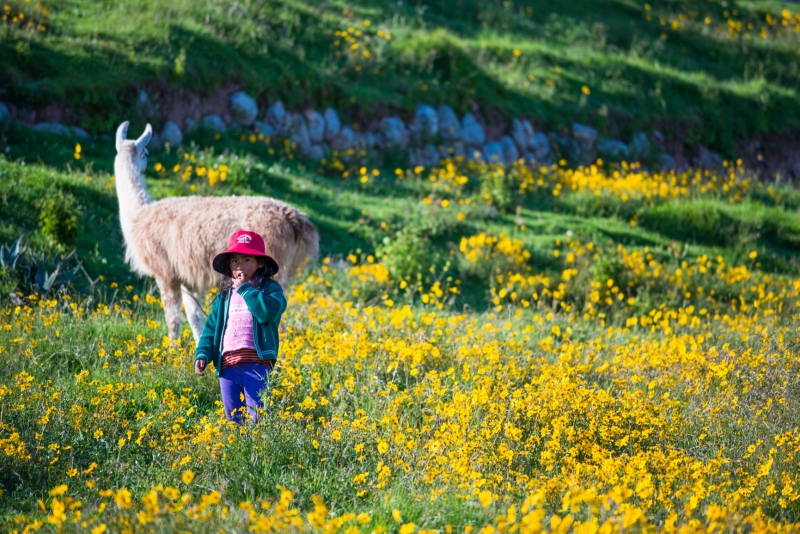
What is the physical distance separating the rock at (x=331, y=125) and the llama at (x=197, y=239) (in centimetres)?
730

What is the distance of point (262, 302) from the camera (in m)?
4.85

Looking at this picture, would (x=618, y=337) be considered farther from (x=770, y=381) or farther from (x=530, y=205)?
(x=530, y=205)

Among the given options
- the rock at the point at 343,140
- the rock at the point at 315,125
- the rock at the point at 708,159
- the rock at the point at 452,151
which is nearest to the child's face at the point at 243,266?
the rock at the point at 315,125

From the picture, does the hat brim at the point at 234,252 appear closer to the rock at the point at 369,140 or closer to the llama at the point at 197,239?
the llama at the point at 197,239

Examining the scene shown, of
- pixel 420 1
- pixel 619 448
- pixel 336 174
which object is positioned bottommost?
pixel 336 174

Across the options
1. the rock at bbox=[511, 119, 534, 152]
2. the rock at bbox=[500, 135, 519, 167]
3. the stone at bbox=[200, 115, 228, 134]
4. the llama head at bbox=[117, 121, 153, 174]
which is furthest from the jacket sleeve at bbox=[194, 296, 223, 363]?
Answer: the rock at bbox=[511, 119, 534, 152]

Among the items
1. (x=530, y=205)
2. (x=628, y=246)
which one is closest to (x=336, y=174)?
(x=530, y=205)

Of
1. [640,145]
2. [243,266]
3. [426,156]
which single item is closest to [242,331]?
[243,266]

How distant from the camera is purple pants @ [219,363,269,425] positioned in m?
5.04

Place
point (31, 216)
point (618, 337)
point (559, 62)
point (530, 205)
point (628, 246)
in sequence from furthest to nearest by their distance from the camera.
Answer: point (559, 62) → point (530, 205) → point (628, 246) → point (31, 216) → point (618, 337)

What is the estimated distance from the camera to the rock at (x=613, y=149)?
17.1 metres

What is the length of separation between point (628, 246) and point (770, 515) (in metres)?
8.07

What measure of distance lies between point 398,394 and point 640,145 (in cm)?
1365

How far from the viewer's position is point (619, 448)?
17.0ft
